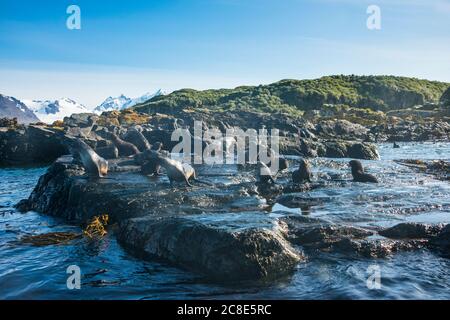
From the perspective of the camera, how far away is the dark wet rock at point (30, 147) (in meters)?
31.2

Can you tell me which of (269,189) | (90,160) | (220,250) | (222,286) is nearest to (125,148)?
(90,160)

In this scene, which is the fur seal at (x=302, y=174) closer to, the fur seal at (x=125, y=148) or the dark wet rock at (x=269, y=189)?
the dark wet rock at (x=269, y=189)

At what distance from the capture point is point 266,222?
32.3ft

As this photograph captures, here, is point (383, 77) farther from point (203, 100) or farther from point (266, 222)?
point (266, 222)

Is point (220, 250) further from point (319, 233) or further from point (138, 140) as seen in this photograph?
point (138, 140)

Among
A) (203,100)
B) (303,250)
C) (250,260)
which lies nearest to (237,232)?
(250,260)

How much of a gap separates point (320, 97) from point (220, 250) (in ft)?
268

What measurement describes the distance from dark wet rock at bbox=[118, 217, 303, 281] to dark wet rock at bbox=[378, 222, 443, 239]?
2.57m

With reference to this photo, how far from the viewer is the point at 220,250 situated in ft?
27.8

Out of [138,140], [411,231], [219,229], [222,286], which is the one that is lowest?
[222,286]

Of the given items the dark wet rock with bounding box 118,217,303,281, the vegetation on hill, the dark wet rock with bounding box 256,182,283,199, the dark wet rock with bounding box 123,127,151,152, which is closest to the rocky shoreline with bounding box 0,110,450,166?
the dark wet rock with bounding box 123,127,151,152

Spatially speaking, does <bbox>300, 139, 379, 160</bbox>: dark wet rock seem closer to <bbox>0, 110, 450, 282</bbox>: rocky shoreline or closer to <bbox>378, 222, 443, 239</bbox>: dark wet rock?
<bbox>0, 110, 450, 282</bbox>: rocky shoreline
